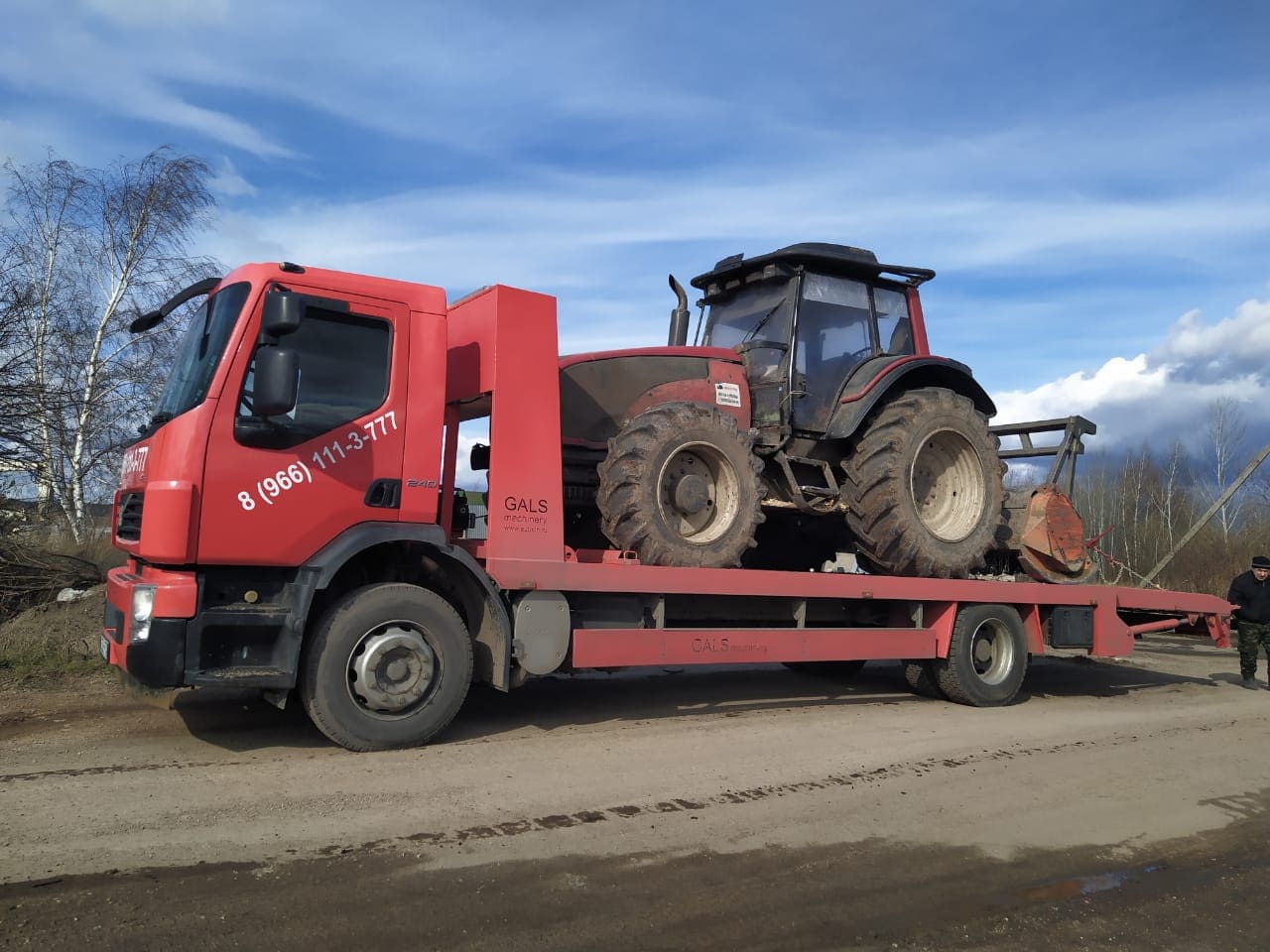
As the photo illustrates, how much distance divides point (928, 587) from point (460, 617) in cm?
→ 397

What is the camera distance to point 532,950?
302 centimetres

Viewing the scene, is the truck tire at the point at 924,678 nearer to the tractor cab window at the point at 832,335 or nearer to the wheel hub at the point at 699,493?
the tractor cab window at the point at 832,335

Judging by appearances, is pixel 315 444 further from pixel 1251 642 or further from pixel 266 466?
pixel 1251 642

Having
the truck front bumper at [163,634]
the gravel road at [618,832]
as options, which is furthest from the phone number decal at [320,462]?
the gravel road at [618,832]

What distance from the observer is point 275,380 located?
15.8 ft

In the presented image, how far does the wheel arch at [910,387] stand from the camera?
7386 mm

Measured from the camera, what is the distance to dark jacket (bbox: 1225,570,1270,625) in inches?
400

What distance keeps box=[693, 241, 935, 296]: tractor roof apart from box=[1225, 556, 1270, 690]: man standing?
558 centimetres

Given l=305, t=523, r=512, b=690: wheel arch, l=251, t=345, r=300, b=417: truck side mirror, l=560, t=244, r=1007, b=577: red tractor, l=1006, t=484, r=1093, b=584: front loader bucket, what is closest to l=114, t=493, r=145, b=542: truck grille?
l=251, t=345, r=300, b=417: truck side mirror

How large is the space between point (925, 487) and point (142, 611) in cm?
613

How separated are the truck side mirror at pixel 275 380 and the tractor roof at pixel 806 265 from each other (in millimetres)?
4225

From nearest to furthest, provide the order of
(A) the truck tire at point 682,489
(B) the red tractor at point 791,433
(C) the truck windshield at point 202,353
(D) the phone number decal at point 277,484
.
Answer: (D) the phone number decal at point 277,484, (C) the truck windshield at point 202,353, (A) the truck tire at point 682,489, (B) the red tractor at point 791,433

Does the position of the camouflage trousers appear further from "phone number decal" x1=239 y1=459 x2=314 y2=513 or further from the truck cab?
"phone number decal" x1=239 y1=459 x2=314 y2=513

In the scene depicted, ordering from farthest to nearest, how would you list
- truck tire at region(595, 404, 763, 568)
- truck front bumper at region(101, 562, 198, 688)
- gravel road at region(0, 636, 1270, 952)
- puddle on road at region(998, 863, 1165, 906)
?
truck tire at region(595, 404, 763, 568) < truck front bumper at region(101, 562, 198, 688) < puddle on road at region(998, 863, 1165, 906) < gravel road at region(0, 636, 1270, 952)
